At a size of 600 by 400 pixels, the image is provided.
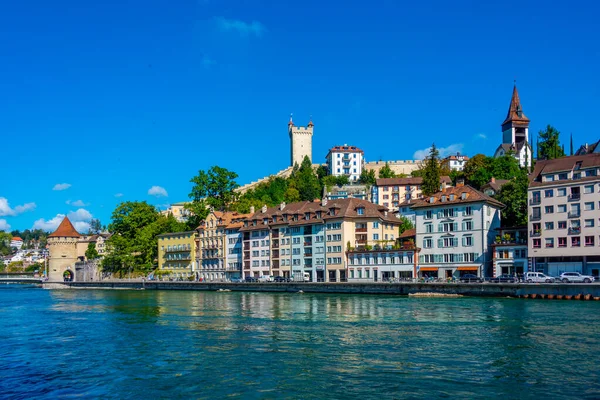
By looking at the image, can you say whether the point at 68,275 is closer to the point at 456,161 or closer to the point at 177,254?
the point at 177,254

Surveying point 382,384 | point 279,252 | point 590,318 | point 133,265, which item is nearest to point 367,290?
point 279,252

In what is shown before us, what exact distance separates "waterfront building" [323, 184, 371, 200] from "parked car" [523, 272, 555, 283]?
266 feet

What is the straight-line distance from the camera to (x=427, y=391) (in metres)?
22.9

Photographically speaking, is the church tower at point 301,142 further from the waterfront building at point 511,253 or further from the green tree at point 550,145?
the waterfront building at point 511,253

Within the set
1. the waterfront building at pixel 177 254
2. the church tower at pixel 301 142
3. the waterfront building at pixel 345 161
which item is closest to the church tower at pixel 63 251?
the waterfront building at pixel 177 254

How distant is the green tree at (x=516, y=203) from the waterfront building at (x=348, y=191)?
6451 cm

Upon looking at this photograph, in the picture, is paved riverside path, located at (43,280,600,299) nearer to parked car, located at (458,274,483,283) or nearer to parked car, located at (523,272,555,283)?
parked car, located at (523,272,555,283)

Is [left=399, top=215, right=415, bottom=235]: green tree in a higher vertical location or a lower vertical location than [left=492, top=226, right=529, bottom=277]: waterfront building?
higher

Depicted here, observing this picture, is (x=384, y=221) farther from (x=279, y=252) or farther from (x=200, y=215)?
(x=200, y=215)

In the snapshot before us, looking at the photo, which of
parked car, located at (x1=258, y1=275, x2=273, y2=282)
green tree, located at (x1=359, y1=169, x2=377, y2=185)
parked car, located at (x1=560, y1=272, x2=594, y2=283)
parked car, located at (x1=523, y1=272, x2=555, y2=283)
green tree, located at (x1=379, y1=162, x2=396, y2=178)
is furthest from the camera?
green tree, located at (x1=379, y1=162, x2=396, y2=178)

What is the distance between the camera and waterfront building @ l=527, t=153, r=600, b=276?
65625mm

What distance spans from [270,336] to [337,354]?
7386 millimetres

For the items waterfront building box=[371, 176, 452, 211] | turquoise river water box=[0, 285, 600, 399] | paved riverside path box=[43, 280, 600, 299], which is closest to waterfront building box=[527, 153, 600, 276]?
paved riverside path box=[43, 280, 600, 299]

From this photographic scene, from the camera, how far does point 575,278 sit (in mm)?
60812
